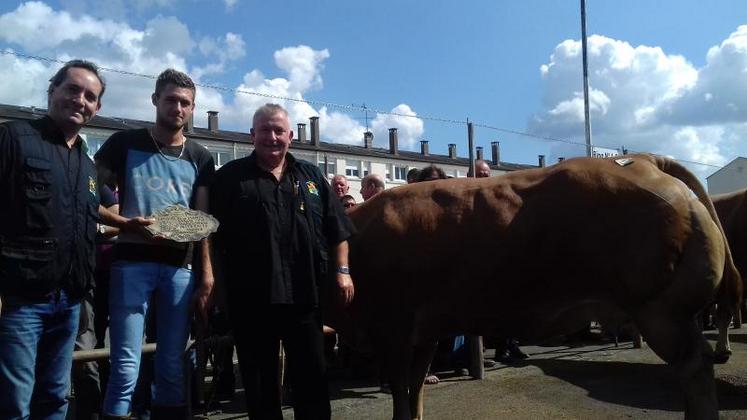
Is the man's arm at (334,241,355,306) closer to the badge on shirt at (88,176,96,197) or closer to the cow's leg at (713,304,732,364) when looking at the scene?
the badge on shirt at (88,176,96,197)

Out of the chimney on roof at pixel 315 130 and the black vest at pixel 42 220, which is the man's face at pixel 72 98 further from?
the chimney on roof at pixel 315 130

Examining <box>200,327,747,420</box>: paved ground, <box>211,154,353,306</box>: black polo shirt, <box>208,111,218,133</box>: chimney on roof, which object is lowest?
<box>200,327,747,420</box>: paved ground

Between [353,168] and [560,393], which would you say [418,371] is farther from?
[353,168]

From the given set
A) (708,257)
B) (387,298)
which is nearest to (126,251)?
(387,298)

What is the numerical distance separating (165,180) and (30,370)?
1.16 metres

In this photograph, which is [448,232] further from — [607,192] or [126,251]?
[126,251]

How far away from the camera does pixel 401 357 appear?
4.28 metres

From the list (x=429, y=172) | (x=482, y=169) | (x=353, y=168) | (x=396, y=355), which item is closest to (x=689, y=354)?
(x=396, y=355)

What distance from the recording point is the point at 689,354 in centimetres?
371

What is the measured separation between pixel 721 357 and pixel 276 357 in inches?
242

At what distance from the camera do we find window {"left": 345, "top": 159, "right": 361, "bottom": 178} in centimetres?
5569

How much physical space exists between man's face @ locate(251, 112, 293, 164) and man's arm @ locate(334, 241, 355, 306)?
627mm

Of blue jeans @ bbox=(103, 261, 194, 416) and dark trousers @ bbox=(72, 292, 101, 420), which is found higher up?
blue jeans @ bbox=(103, 261, 194, 416)

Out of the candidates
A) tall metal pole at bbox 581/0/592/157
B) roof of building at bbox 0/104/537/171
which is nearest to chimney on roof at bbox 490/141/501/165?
roof of building at bbox 0/104/537/171
